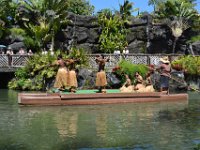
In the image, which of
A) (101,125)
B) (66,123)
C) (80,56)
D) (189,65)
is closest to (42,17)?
(80,56)

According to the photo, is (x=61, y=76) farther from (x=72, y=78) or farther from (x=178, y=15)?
(x=178, y=15)

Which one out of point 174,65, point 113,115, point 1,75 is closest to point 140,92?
point 113,115

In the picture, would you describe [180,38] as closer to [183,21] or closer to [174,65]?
[183,21]

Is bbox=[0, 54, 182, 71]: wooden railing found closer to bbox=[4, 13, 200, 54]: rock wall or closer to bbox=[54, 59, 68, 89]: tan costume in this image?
bbox=[4, 13, 200, 54]: rock wall

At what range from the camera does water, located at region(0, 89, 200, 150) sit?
37.6 ft

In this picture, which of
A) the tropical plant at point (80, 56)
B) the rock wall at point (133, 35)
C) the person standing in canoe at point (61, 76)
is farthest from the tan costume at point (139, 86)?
the rock wall at point (133, 35)

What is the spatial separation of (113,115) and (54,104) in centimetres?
319

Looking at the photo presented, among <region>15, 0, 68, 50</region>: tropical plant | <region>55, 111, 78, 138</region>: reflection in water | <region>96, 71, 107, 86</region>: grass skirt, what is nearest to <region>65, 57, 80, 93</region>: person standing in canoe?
<region>96, 71, 107, 86</region>: grass skirt

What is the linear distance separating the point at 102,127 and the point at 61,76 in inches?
232

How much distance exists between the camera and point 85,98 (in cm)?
1914

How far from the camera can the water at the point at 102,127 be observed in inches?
451

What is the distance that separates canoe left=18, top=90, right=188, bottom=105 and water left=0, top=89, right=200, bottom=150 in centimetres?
40

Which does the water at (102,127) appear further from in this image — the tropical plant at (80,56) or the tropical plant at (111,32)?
the tropical plant at (111,32)

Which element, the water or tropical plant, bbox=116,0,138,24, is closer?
the water
